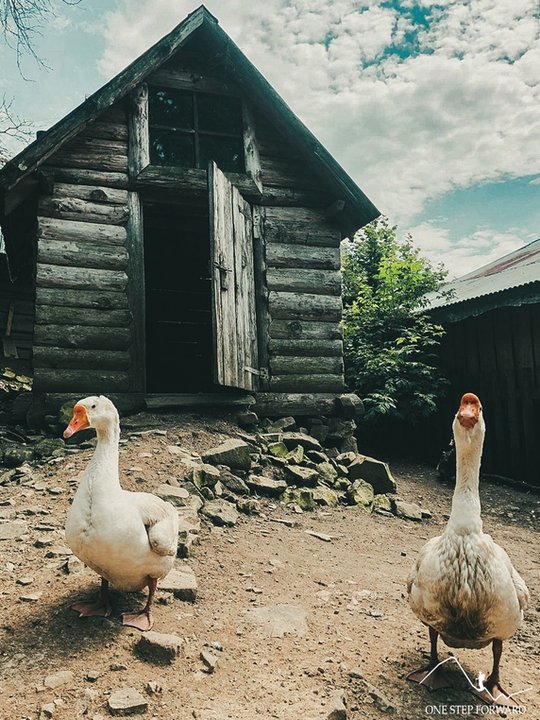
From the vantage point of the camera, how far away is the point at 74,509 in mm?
3062

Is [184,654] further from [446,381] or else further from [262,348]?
[446,381]

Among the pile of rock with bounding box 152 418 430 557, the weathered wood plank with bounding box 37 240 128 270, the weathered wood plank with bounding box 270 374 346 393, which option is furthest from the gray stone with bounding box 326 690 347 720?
the weathered wood plank with bounding box 37 240 128 270

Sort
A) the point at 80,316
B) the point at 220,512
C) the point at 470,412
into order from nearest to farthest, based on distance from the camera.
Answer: the point at 470,412
the point at 220,512
the point at 80,316

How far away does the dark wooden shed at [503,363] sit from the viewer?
9086 mm

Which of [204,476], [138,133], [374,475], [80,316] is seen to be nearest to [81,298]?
[80,316]

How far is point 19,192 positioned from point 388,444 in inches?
329

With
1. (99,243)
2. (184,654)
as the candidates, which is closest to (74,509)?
(184,654)

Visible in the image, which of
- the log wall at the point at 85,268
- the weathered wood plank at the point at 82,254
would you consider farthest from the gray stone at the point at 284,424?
the weathered wood plank at the point at 82,254

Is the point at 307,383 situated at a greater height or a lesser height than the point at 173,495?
greater

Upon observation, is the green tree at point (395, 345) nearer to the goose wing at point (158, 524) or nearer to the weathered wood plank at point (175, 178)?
the weathered wood plank at point (175, 178)

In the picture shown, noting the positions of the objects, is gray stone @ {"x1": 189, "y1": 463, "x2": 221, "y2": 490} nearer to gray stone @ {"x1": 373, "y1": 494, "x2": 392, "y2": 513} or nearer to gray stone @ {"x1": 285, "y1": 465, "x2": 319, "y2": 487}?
gray stone @ {"x1": 285, "y1": 465, "x2": 319, "y2": 487}

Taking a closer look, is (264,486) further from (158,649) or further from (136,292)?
(158,649)

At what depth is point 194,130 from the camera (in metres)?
8.62

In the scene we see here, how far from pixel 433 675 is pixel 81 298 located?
6.42 m
